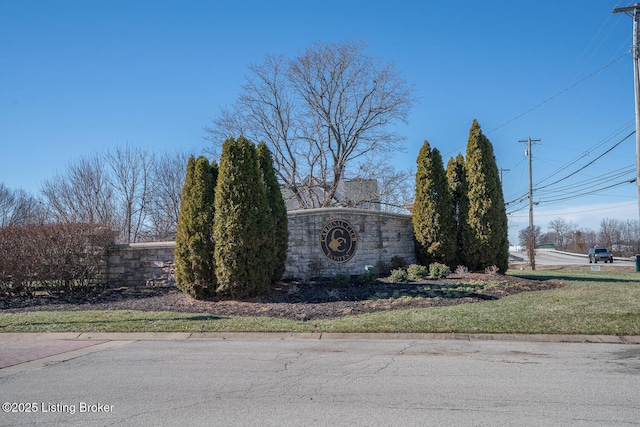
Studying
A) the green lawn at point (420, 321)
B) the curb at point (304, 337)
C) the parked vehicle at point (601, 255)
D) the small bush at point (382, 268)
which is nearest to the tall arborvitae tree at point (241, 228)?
the green lawn at point (420, 321)

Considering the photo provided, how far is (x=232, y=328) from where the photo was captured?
415 inches

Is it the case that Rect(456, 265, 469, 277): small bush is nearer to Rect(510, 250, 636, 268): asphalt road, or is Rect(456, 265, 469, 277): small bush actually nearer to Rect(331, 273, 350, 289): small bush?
Rect(331, 273, 350, 289): small bush

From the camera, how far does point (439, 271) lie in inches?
661

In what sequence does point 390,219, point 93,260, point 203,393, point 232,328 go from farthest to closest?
point 390,219 < point 93,260 < point 232,328 < point 203,393

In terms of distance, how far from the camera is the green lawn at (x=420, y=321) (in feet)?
33.3

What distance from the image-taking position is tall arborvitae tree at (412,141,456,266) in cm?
1827

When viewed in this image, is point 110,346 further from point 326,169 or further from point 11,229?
point 326,169

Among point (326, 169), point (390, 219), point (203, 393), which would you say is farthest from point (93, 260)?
point (326, 169)

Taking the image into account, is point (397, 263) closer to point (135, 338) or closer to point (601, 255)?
point (135, 338)

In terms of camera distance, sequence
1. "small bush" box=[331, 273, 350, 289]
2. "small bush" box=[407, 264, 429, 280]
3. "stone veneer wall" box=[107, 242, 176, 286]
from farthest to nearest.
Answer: "stone veneer wall" box=[107, 242, 176, 286], "small bush" box=[407, 264, 429, 280], "small bush" box=[331, 273, 350, 289]

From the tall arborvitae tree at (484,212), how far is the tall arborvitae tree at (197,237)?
925 centimetres

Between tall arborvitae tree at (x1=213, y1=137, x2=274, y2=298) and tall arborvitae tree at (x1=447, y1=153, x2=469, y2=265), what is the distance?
761 centimetres

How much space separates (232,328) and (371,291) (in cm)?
516

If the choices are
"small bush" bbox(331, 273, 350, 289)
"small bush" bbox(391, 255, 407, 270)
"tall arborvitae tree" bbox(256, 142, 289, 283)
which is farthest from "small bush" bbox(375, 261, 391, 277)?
"tall arborvitae tree" bbox(256, 142, 289, 283)
